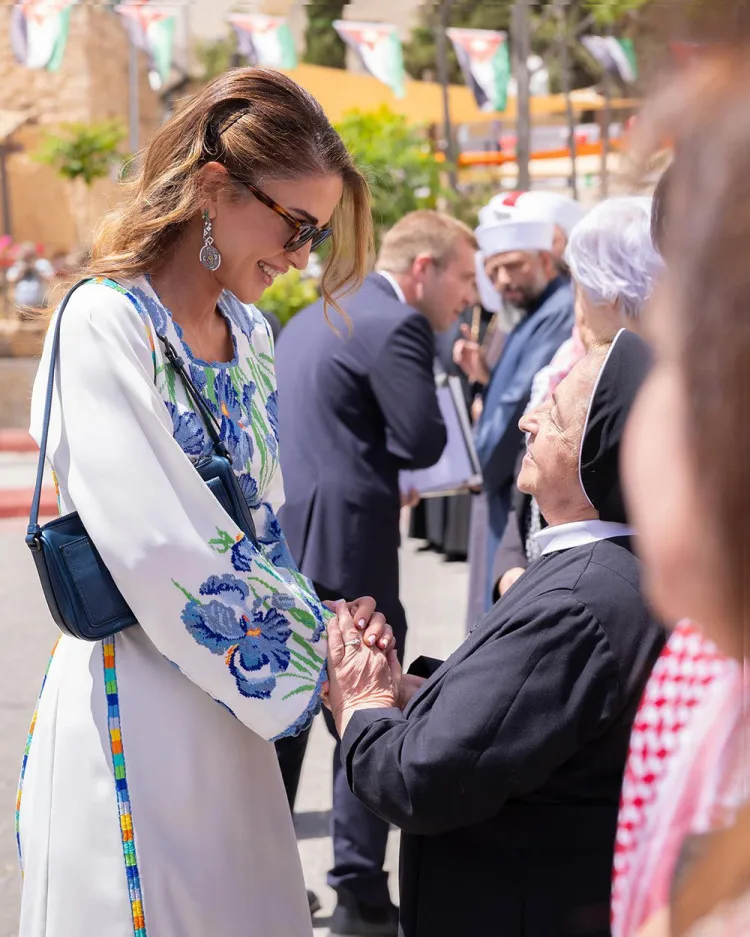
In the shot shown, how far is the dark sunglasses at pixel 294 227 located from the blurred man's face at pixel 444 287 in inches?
76.3

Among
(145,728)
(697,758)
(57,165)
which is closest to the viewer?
(697,758)

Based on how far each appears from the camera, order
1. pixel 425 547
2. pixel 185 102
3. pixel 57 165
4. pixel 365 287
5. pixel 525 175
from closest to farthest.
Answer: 1. pixel 185 102
2. pixel 365 287
3. pixel 425 547
4. pixel 525 175
5. pixel 57 165

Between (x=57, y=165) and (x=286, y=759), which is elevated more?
(x=286, y=759)

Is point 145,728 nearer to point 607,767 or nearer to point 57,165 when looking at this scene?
point 607,767

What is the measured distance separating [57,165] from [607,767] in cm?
2234

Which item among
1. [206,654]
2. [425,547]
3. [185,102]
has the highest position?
[185,102]

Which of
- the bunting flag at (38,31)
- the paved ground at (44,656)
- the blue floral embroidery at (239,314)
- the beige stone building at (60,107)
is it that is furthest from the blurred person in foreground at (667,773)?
the beige stone building at (60,107)

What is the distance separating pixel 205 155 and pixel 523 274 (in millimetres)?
2745

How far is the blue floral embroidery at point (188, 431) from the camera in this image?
1.83m

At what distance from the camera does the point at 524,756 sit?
63.2 inches

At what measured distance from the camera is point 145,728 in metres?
1.81

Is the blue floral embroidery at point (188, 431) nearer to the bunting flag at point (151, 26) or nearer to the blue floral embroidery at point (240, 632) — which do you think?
the blue floral embroidery at point (240, 632)

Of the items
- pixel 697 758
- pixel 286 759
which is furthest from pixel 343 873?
pixel 697 758

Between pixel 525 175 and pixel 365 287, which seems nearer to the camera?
pixel 365 287
